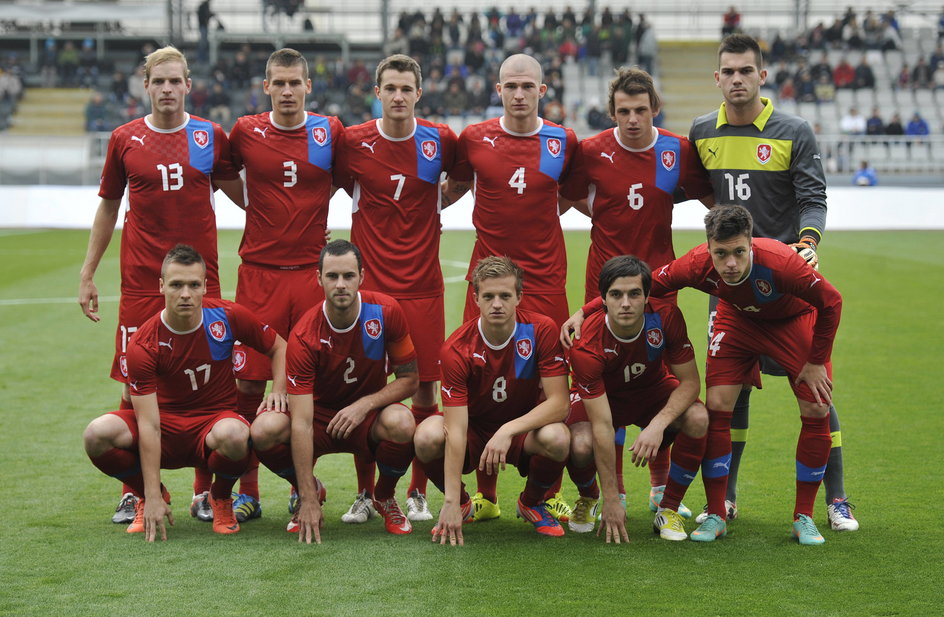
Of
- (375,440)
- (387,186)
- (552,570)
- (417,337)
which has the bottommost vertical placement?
(552,570)

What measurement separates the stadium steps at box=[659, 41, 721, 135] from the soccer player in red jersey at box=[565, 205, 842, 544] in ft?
78.3

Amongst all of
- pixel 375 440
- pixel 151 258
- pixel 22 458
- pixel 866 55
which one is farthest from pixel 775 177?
pixel 866 55

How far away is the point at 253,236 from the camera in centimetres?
Result: 552

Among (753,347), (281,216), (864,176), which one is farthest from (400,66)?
(864,176)

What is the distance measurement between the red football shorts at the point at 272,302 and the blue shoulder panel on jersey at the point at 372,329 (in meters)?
0.61

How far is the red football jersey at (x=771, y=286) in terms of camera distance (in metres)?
4.58

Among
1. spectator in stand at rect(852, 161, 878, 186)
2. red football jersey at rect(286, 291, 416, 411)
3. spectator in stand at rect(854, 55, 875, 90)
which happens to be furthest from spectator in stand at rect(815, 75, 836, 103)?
red football jersey at rect(286, 291, 416, 411)

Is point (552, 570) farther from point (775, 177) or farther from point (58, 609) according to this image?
point (775, 177)

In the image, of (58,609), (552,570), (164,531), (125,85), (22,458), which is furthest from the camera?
(125,85)

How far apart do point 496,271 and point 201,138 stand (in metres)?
1.85

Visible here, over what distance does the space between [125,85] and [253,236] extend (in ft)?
78.9

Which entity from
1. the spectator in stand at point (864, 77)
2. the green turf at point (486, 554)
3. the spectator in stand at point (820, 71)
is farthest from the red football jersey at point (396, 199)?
the spectator in stand at point (864, 77)

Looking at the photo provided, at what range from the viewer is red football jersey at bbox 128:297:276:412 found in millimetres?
4934

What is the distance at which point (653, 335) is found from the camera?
4930mm
